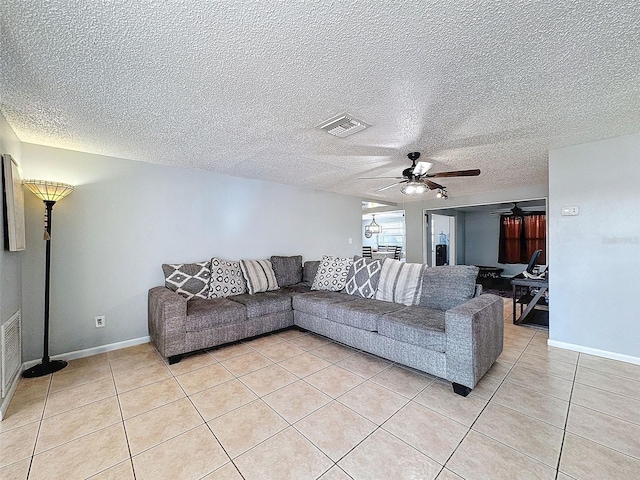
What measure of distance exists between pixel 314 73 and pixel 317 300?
2.39 m

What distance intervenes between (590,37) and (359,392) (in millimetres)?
2527

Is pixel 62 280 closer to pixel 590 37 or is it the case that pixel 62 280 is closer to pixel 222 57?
pixel 222 57

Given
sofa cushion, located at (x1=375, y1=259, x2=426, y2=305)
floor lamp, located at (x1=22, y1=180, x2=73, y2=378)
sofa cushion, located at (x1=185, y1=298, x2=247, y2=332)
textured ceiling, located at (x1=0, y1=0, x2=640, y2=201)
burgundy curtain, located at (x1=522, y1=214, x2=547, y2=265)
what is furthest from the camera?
burgundy curtain, located at (x1=522, y1=214, x2=547, y2=265)

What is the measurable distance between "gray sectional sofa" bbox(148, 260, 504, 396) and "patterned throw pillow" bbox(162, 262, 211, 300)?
11 centimetres

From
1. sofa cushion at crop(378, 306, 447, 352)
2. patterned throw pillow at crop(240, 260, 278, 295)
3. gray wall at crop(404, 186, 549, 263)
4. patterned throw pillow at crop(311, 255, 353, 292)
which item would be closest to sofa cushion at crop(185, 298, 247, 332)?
patterned throw pillow at crop(240, 260, 278, 295)

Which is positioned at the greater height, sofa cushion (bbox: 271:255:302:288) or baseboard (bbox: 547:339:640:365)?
sofa cushion (bbox: 271:255:302:288)

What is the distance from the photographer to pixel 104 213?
9.84 ft

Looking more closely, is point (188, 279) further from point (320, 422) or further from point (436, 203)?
point (436, 203)

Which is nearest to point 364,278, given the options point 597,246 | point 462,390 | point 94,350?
point 462,390

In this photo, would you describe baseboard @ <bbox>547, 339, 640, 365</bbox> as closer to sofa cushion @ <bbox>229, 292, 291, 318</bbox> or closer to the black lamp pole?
sofa cushion @ <bbox>229, 292, 291, 318</bbox>

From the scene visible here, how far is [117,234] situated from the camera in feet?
10.1

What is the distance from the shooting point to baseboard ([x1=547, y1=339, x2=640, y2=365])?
259cm

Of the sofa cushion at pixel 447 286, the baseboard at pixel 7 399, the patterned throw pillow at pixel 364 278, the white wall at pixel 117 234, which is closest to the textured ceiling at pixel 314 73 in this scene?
the white wall at pixel 117 234

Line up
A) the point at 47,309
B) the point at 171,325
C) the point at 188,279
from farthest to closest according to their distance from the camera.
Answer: the point at 188,279, the point at 171,325, the point at 47,309
